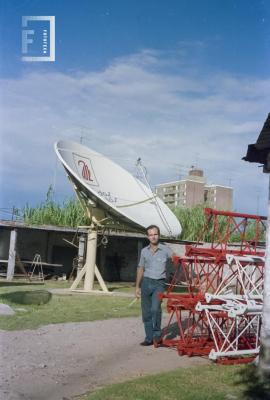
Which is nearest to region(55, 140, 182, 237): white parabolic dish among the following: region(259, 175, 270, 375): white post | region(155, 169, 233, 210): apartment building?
region(259, 175, 270, 375): white post

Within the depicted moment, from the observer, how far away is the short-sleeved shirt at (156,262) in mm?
8523

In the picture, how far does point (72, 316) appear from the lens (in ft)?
35.8

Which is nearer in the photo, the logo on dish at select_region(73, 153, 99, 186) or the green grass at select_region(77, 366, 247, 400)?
the green grass at select_region(77, 366, 247, 400)

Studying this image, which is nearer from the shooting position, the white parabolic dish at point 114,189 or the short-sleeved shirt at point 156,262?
the short-sleeved shirt at point 156,262

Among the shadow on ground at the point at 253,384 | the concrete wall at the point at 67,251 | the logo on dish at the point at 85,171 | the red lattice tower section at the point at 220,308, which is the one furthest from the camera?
the concrete wall at the point at 67,251

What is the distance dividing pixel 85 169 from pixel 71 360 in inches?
407

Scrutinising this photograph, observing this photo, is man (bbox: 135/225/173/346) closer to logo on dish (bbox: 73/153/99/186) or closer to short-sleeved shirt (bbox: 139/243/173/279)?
short-sleeved shirt (bbox: 139/243/173/279)

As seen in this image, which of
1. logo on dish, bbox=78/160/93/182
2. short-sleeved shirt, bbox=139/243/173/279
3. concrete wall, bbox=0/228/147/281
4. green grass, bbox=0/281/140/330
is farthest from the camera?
concrete wall, bbox=0/228/147/281

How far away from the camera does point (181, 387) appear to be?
5.84 metres

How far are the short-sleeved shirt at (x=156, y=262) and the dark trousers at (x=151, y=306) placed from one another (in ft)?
0.30

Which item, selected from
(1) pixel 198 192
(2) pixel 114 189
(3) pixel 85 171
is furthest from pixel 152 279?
(1) pixel 198 192

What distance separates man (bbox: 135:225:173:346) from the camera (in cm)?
829

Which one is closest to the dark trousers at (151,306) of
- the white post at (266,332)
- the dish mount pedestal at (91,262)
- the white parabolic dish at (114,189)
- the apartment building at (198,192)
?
the white post at (266,332)

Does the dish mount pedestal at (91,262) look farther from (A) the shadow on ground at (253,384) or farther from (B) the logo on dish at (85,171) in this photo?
(A) the shadow on ground at (253,384)
